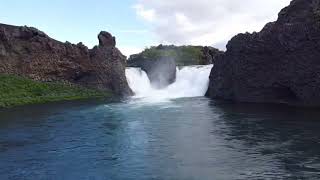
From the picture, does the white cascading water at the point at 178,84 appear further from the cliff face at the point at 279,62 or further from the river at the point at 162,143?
the river at the point at 162,143

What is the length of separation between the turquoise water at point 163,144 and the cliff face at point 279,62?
5.53 m

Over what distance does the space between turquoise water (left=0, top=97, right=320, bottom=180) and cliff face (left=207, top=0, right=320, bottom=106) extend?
5526 mm

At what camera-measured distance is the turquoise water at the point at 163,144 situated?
3153 centimetres

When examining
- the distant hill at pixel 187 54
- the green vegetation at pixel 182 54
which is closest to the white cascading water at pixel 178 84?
the distant hill at pixel 187 54

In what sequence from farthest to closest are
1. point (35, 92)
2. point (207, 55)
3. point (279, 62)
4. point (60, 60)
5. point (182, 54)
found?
point (182, 54) → point (207, 55) → point (60, 60) → point (35, 92) → point (279, 62)

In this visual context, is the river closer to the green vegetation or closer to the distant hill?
the distant hill

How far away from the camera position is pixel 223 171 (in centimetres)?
3111

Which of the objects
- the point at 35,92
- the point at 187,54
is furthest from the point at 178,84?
the point at 187,54

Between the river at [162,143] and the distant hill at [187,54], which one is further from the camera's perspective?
the distant hill at [187,54]

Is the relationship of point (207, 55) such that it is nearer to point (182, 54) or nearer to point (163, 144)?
point (182, 54)

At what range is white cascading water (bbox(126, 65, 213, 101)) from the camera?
319 ft

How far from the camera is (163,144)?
134 feet

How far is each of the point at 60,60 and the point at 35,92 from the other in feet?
43.0

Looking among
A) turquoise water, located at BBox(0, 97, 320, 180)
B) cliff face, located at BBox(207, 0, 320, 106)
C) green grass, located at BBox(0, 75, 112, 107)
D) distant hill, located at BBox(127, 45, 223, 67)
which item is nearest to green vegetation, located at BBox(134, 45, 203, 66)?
distant hill, located at BBox(127, 45, 223, 67)
